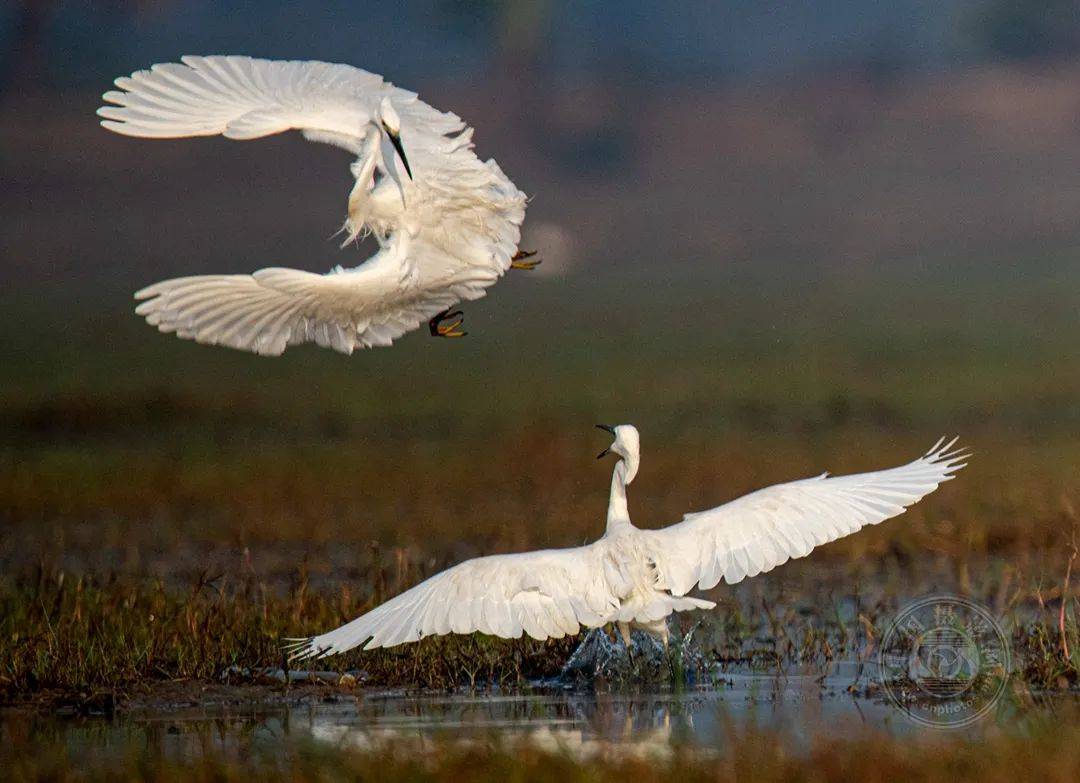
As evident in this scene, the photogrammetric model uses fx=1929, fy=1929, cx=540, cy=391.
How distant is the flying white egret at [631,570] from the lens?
705cm

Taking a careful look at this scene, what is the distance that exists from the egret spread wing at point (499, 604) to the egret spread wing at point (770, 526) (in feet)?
1.01

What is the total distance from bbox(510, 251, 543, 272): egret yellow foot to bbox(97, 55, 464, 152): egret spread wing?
Result: 0.63 metres

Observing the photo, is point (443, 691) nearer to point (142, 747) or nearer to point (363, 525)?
point (142, 747)

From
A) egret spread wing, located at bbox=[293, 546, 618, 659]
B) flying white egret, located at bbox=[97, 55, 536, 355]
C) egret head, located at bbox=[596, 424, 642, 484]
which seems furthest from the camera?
egret head, located at bbox=[596, 424, 642, 484]

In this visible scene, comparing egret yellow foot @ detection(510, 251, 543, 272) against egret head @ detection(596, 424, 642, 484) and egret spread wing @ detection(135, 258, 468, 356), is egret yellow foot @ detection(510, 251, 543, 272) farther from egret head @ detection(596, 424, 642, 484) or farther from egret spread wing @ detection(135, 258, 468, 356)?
egret head @ detection(596, 424, 642, 484)

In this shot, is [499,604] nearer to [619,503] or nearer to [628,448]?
[619,503]

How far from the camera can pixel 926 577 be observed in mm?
10047

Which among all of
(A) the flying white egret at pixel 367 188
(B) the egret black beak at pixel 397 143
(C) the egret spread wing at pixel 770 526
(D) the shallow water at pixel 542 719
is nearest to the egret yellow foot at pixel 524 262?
(A) the flying white egret at pixel 367 188

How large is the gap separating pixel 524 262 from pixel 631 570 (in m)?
1.73

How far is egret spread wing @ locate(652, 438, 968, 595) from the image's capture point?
24.0ft

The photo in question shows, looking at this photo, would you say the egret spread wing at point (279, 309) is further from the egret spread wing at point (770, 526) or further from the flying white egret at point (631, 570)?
the egret spread wing at point (770, 526)

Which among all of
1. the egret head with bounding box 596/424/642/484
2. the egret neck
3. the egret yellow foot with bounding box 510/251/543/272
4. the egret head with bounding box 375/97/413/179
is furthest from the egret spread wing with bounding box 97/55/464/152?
the egret neck

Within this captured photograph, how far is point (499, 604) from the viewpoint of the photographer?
7.09 metres

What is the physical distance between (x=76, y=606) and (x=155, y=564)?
110 inches
